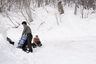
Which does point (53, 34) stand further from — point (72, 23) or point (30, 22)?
point (30, 22)

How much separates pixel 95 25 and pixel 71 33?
244 cm

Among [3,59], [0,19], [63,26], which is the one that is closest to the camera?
[3,59]

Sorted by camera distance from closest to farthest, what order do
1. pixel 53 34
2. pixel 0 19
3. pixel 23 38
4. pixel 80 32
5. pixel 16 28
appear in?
1. pixel 23 38
2. pixel 80 32
3. pixel 53 34
4. pixel 16 28
5. pixel 0 19

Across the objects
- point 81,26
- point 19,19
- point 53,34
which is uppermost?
point 19,19

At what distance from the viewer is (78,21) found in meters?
9.50

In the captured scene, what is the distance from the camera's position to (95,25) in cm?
804

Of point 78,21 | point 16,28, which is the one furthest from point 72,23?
point 16,28

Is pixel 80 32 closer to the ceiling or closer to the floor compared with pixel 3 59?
closer to the floor

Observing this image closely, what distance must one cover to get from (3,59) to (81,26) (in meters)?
8.08

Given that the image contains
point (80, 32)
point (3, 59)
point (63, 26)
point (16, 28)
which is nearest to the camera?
point (3, 59)

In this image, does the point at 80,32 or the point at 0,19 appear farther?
the point at 0,19

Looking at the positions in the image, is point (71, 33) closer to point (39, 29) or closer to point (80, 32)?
point (80, 32)

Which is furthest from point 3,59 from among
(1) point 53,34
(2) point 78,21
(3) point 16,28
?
(3) point 16,28

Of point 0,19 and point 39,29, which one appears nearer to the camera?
point 39,29
